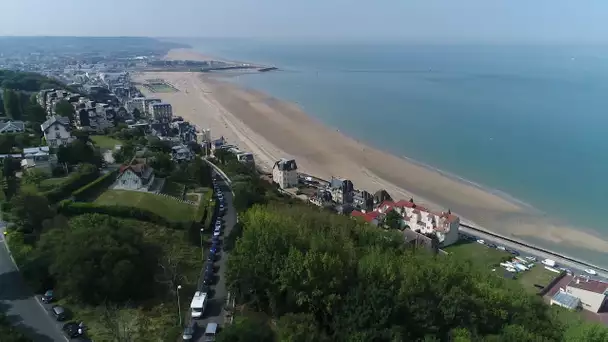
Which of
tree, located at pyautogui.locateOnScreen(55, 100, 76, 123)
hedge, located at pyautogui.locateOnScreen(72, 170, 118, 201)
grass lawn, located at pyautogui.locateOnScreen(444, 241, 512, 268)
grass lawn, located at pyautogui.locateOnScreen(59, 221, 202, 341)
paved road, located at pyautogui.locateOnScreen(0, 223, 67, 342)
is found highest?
tree, located at pyautogui.locateOnScreen(55, 100, 76, 123)

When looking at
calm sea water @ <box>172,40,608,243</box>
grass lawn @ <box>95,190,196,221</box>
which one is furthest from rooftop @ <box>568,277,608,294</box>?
grass lawn @ <box>95,190,196,221</box>

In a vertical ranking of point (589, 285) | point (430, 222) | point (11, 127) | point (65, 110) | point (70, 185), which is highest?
point (65, 110)

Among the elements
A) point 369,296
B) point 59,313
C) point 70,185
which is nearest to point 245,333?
point 369,296

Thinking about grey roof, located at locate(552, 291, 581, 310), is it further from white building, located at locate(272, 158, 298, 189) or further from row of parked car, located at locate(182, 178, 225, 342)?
white building, located at locate(272, 158, 298, 189)

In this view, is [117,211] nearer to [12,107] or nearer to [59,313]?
[59,313]

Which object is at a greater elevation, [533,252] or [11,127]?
[11,127]

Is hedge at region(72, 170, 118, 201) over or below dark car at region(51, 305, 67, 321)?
over

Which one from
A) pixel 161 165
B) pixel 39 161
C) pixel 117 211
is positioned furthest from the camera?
pixel 161 165

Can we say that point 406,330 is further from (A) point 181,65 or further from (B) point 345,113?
(A) point 181,65
